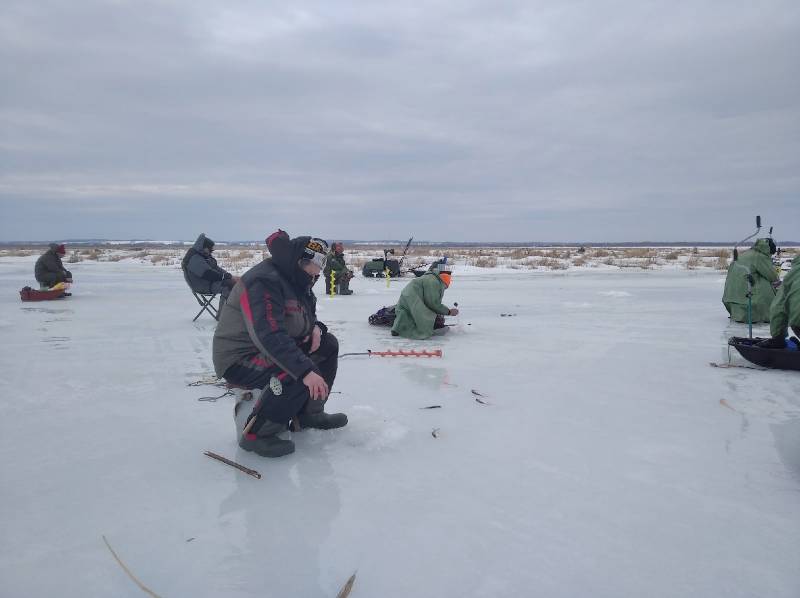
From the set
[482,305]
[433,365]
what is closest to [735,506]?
[433,365]

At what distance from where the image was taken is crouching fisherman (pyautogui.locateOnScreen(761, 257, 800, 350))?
3744mm

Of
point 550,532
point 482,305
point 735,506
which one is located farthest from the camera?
point 482,305

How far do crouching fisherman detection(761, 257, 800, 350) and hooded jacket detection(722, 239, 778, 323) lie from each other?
263 cm

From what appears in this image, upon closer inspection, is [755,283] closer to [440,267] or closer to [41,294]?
[440,267]

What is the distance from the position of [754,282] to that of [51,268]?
12.9 m

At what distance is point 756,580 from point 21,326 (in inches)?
359

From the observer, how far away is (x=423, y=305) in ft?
24.0

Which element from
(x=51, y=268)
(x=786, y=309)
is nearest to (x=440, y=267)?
(x=786, y=309)

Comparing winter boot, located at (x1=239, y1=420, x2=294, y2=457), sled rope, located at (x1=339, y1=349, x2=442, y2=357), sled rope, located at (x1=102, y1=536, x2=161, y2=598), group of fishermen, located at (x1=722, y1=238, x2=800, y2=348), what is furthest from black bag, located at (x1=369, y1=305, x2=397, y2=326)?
sled rope, located at (x1=102, y1=536, x2=161, y2=598)

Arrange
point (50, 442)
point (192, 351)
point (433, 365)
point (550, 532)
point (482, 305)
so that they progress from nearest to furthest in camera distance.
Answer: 1. point (550, 532)
2. point (50, 442)
3. point (433, 365)
4. point (192, 351)
5. point (482, 305)

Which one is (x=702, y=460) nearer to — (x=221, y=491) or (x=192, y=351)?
(x=221, y=491)

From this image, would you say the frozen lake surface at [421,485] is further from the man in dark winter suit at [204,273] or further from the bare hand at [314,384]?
the man in dark winter suit at [204,273]

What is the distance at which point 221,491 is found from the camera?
9.23ft

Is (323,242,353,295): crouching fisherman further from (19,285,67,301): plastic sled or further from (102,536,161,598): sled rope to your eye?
(102,536,161,598): sled rope
